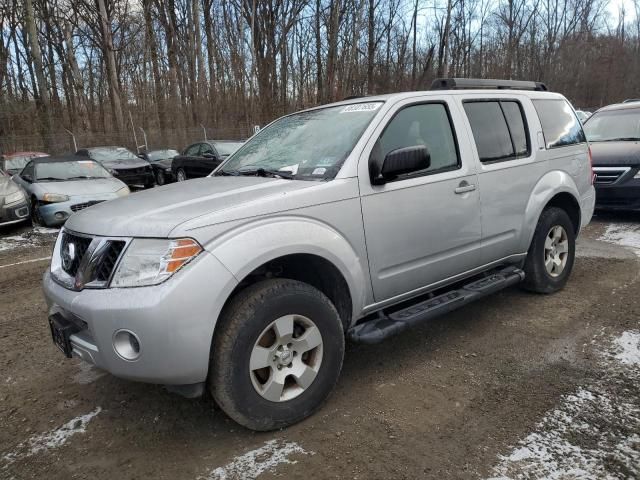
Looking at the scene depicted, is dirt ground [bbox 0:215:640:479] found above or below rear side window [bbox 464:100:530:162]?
below

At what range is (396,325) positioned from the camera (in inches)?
125

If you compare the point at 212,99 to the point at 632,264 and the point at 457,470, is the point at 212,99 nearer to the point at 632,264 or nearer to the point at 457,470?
the point at 632,264

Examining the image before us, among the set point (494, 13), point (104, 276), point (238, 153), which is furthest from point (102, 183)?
point (494, 13)

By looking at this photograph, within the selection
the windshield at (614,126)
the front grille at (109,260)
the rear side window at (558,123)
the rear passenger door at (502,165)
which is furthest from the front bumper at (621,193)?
the front grille at (109,260)

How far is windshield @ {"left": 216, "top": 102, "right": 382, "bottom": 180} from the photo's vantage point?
323 centimetres

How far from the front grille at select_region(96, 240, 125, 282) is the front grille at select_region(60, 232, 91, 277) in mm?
203

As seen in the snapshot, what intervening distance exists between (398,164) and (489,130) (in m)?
1.40

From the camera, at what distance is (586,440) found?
103 inches

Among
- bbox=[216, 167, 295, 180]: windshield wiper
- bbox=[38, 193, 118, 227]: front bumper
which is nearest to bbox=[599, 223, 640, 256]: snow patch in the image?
bbox=[216, 167, 295, 180]: windshield wiper

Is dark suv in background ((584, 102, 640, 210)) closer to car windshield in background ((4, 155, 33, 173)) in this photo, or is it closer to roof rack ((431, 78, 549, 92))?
roof rack ((431, 78, 549, 92))

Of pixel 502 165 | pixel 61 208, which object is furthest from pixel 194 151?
pixel 502 165

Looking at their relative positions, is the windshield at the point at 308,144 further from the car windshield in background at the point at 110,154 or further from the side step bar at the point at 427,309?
the car windshield in background at the point at 110,154

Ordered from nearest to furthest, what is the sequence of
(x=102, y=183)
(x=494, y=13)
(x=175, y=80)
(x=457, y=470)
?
(x=457, y=470) → (x=102, y=183) → (x=175, y=80) → (x=494, y=13)

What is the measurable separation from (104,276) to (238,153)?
6.26 ft
